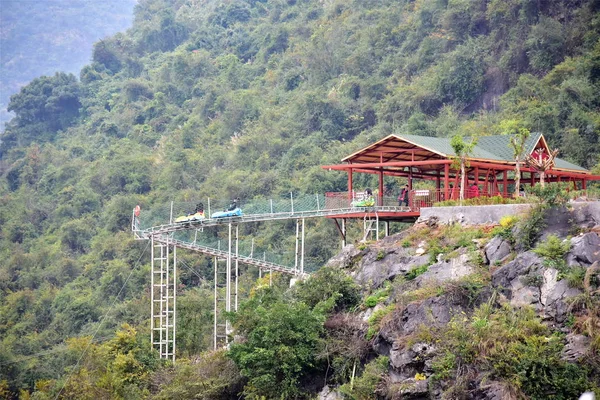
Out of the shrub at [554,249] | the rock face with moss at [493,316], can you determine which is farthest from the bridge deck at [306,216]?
the shrub at [554,249]

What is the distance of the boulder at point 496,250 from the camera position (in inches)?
1114

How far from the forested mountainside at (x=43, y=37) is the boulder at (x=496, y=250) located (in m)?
123

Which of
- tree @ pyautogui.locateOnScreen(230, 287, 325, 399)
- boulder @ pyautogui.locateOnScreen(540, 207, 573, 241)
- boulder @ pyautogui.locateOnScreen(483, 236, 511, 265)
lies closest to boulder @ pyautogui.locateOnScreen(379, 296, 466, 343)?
boulder @ pyautogui.locateOnScreen(483, 236, 511, 265)

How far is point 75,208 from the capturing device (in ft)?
250

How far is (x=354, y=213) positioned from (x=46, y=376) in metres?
23.1

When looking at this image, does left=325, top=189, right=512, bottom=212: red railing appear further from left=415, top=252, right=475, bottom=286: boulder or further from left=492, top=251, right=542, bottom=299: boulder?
left=492, top=251, right=542, bottom=299: boulder

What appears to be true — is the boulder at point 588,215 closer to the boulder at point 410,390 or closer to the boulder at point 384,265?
the boulder at point 384,265

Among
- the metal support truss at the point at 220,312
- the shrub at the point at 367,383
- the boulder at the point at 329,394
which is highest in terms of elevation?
the shrub at the point at 367,383

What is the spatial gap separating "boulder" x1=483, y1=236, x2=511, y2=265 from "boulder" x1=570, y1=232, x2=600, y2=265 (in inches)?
89.6

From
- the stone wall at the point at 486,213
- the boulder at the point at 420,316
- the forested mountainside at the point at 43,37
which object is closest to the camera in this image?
the boulder at the point at 420,316

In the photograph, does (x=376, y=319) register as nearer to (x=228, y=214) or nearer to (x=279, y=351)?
(x=279, y=351)

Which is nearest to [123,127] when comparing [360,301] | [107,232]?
[107,232]

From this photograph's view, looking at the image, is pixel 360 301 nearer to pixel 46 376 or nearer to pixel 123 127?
pixel 46 376

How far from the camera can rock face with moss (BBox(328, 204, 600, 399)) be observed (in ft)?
79.5
